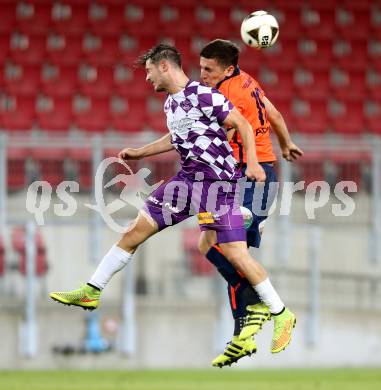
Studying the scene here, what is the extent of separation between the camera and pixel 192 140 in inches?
261

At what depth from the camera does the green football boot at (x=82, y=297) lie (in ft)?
22.7

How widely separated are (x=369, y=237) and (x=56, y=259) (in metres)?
3.12

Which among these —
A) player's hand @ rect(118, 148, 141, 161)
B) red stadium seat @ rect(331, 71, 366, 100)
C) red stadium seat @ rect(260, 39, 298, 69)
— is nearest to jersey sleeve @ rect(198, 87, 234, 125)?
player's hand @ rect(118, 148, 141, 161)

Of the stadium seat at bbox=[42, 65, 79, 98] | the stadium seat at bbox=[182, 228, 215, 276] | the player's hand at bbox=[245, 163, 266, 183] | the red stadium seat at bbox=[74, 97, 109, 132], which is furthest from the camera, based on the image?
the stadium seat at bbox=[42, 65, 79, 98]

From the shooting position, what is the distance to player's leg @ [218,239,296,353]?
6.73m

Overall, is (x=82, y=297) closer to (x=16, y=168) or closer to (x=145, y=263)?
(x=16, y=168)

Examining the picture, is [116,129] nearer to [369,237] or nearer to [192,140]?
[369,237]

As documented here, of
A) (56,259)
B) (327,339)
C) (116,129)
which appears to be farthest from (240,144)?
(116,129)

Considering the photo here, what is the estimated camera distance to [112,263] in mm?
6945

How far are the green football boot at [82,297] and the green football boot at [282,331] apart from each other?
1091mm

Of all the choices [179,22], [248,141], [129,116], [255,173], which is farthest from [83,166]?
[255,173]

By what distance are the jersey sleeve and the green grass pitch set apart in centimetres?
452

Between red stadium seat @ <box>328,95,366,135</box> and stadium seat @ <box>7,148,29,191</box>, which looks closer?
stadium seat @ <box>7,148,29,191</box>

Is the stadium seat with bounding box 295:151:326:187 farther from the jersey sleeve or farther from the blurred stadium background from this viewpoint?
the jersey sleeve
